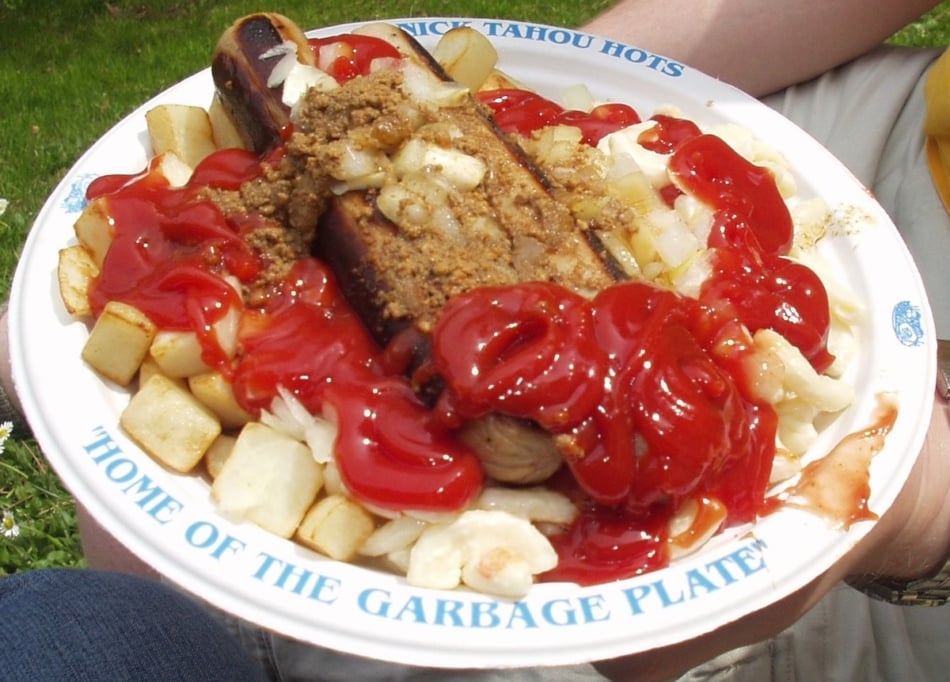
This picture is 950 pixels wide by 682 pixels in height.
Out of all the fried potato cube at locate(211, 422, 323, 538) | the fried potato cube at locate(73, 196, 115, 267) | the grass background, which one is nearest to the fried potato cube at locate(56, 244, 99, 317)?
the fried potato cube at locate(73, 196, 115, 267)

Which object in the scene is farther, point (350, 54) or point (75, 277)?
point (350, 54)

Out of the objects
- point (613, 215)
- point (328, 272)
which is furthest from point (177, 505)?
point (613, 215)

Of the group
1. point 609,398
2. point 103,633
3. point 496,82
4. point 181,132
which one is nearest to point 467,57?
point 496,82

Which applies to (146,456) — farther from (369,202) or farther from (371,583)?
(369,202)

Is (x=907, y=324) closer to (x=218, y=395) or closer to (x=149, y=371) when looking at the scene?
(x=218, y=395)

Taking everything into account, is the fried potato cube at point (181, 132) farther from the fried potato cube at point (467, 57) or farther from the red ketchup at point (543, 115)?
the red ketchup at point (543, 115)

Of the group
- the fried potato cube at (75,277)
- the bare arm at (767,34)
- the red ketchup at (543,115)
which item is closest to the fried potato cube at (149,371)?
the fried potato cube at (75,277)
